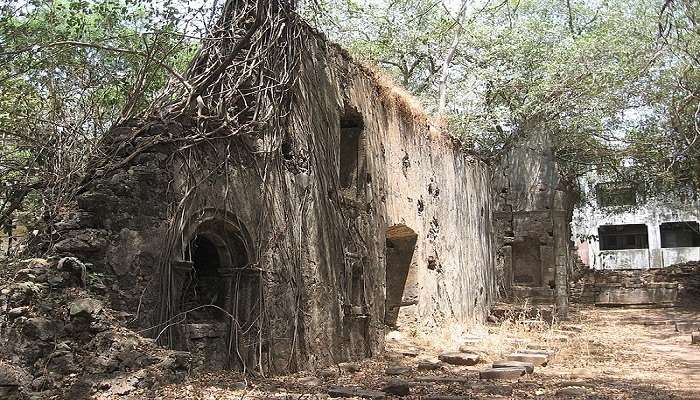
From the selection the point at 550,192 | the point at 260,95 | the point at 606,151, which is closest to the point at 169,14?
the point at 260,95

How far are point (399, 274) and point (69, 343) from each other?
7168mm

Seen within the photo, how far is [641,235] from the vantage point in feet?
113

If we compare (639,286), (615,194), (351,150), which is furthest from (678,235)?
(351,150)

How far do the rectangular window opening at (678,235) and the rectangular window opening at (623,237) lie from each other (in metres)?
0.84

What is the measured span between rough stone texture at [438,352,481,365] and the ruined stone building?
3.67 feet

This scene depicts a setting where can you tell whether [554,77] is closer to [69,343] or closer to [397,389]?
[397,389]

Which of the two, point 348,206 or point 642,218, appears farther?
point 642,218

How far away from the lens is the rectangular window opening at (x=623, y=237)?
3425 cm

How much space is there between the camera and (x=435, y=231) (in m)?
13.4

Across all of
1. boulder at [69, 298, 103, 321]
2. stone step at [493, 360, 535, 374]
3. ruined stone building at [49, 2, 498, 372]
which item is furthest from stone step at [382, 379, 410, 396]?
boulder at [69, 298, 103, 321]

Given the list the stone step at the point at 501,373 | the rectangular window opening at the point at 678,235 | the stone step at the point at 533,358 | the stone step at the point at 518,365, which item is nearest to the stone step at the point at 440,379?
the stone step at the point at 501,373

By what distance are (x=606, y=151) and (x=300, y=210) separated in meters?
14.8

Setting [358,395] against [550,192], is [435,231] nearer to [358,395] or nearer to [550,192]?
[550,192]

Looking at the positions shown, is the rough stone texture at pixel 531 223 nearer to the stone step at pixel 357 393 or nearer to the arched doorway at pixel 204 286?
the arched doorway at pixel 204 286
